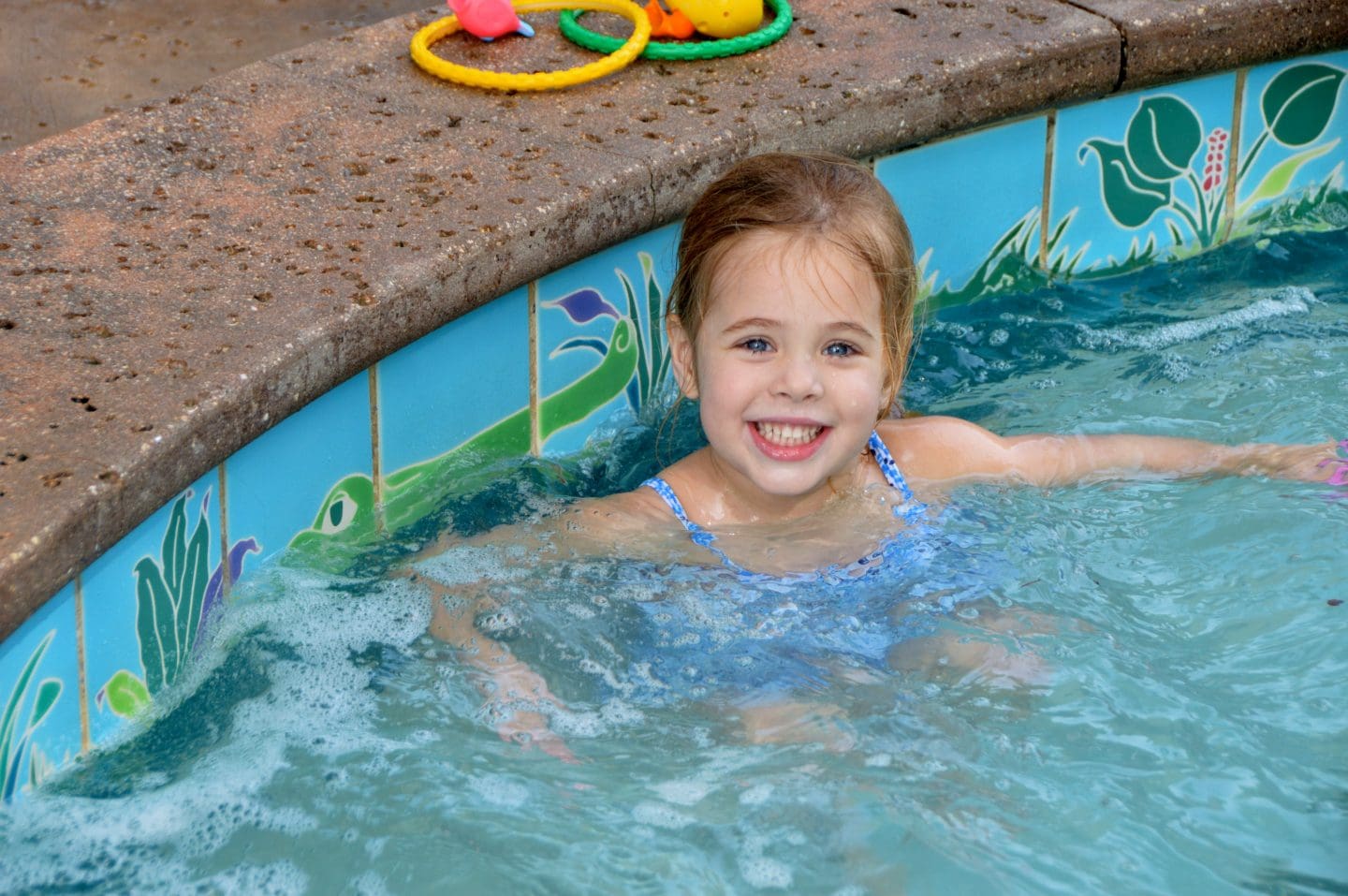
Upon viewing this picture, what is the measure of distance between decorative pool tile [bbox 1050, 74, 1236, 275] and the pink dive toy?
4.23ft

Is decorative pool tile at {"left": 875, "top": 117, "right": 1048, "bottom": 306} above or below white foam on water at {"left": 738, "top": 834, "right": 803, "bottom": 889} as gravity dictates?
above

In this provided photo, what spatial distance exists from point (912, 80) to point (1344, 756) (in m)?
1.69

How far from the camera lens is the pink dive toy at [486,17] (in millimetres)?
3637

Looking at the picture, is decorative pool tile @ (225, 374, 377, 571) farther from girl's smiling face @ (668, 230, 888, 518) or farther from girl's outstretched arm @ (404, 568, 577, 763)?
girl's smiling face @ (668, 230, 888, 518)

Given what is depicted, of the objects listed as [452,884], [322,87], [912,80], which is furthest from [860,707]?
[322,87]

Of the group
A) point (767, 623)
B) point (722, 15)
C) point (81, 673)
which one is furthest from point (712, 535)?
point (722, 15)

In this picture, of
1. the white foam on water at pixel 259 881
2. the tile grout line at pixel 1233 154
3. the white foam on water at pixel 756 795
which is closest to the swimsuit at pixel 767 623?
the white foam on water at pixel 756 795

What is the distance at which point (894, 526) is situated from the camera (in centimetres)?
297

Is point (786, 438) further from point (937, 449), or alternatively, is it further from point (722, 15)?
point (722, 15)

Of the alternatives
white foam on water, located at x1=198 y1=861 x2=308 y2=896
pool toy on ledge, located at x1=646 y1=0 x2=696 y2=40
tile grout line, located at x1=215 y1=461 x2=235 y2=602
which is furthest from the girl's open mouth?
pool toy on ledge, located at x1=646 y1=0 x2=696 y2=40

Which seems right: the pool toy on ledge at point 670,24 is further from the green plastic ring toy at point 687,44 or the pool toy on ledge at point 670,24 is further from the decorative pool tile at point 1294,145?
the decorative pool tile at point 1294,145

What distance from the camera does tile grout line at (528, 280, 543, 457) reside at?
10.2 ft

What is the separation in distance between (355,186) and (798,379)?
999mm

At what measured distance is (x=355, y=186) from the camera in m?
3.07
